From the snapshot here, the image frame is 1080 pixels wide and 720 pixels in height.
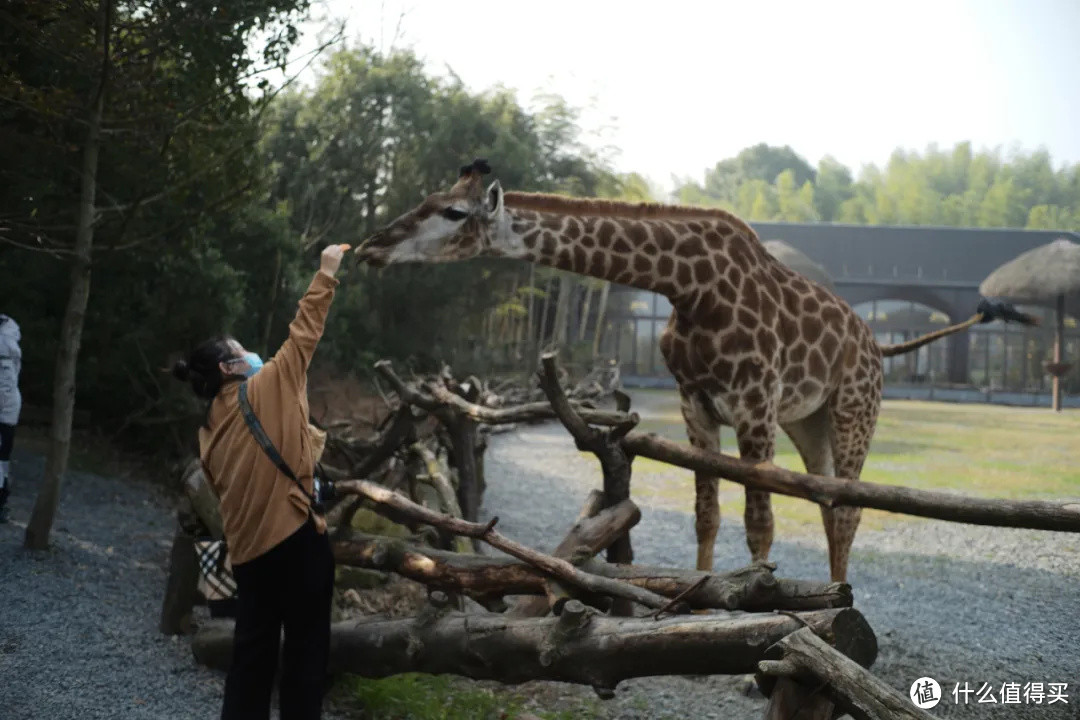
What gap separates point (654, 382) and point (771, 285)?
41.6ft

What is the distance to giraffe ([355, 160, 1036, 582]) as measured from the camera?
347 centimetres

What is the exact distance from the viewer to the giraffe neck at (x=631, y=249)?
11.9ft

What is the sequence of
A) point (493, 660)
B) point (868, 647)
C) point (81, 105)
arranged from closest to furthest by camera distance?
point (868, 647)
point (493, 660)
point (81, 105)

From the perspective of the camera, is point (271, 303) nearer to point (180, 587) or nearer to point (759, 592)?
point (180, 587)

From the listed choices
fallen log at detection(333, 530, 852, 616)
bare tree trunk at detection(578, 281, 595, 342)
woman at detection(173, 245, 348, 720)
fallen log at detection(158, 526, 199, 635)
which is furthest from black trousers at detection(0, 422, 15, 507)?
bare tree trunk at detection(578, 281, 595, 342)

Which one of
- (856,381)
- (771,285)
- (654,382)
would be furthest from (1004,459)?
(654,382)

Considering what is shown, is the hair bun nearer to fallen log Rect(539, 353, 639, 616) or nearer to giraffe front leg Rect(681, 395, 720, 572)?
fallen log Rect(539, 353, 639, 616)

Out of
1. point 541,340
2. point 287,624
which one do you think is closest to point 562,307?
point 541,340

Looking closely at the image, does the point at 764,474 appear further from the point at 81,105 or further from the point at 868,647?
the point at 81,105

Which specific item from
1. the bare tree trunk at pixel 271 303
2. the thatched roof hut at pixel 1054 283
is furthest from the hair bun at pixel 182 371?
the thatched roof hut at pixel 1054 283

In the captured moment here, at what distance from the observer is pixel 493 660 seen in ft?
10.4

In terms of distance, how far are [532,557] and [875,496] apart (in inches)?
45.6

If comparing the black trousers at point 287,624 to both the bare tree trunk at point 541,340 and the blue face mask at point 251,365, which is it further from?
the bare tree trunk at point 541,340

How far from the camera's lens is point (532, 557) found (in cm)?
331
